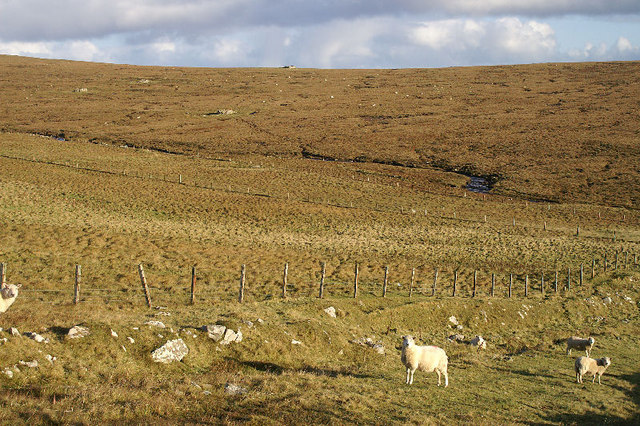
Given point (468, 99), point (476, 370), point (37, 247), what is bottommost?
point (476, 370)

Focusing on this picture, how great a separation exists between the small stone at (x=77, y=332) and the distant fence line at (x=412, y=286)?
4321mm

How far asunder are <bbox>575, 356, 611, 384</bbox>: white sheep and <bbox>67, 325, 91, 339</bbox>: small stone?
49.4 ft

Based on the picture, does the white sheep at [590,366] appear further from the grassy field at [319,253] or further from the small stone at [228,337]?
the small stone at [228,337]

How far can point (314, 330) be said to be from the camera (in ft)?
62.4

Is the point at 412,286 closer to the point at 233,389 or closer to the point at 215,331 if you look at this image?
the point at 215,331

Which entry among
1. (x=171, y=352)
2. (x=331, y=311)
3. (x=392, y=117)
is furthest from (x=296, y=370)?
(x=392, y=117)

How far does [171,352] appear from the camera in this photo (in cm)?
1538

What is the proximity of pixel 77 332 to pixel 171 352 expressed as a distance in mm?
2661

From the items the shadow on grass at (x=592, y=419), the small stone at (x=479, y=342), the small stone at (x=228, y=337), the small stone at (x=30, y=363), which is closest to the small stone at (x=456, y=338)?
the small stone at (x=479, y=342)

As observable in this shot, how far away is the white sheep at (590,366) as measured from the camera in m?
16.7

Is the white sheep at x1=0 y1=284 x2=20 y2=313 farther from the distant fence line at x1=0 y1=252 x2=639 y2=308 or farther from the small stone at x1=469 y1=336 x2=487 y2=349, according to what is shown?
the small stone at x1=469 y1=336 x2=487 y2=349

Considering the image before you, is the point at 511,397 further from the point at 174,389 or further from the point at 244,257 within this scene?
the point at 244,257

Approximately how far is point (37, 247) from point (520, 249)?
3340 cm

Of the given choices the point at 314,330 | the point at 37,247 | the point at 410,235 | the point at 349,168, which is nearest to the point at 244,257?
the point at 37,247
